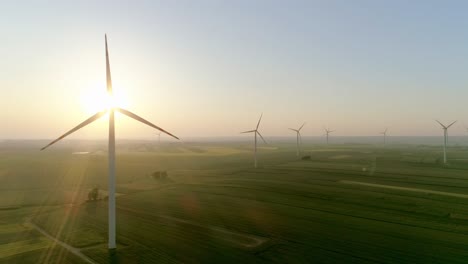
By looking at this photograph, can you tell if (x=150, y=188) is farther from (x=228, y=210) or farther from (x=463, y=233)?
(x=463, y=233)

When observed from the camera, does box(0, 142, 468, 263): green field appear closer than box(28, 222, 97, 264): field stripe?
No

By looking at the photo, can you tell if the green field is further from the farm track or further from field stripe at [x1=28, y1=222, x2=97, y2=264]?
field stripe at [x1=28, y1=222, x2=97, y2=264]

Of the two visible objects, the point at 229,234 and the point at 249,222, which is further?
the point at 249,222

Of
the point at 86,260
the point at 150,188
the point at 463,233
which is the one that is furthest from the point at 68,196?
the point at 463,233

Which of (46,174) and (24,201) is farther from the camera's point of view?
(46,174)

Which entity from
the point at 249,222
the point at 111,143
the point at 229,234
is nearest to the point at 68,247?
the point at 111,143

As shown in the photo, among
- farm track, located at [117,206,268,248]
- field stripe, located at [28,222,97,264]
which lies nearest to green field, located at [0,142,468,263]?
farm track, located at [117,206,268,248]

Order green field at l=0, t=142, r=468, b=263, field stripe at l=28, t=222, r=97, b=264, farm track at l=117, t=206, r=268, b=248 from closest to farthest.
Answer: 1. field stripe at l=28, t=222, r=97, b=264
2. green field at l=0, t=142, r=468, b=263
3. farm track at l=117, t=206, r=268, b=248

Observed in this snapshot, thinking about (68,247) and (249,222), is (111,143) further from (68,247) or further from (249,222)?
(249,222)

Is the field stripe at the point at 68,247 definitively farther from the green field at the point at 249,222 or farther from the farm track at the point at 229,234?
the farm track at the point at 229,234

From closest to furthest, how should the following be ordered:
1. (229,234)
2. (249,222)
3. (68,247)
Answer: (68,247)
(229,234)
(249,222)

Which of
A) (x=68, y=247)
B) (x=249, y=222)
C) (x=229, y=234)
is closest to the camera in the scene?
(x=68, y=247)
